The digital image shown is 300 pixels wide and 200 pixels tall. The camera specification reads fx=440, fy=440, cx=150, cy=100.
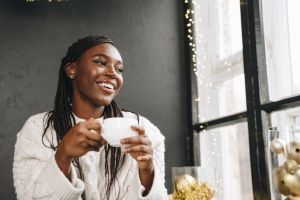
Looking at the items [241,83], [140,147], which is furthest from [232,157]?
[140,147]

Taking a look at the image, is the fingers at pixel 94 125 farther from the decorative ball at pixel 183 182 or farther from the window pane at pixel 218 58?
the window pane at pixel 218 58

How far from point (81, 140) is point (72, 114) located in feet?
1.89

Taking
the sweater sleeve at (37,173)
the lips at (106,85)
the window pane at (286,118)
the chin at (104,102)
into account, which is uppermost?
the lips at (106,85)

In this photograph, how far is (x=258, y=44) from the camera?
2166mm

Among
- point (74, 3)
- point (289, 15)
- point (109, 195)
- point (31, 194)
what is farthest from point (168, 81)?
point (31, 194)

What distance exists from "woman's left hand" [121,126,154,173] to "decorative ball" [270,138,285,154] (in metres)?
0.41

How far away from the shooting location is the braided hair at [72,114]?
1.73 meters

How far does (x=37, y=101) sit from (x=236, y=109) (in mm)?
1178

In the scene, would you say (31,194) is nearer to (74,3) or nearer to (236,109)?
(236,109)

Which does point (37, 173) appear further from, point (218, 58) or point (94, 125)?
point (218, 58)

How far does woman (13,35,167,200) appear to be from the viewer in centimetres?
136

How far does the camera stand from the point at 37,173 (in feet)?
5.02

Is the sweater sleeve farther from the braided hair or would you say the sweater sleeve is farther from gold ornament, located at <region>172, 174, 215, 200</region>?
gold ornament, located at <region>172, 174, 215, 200</region>

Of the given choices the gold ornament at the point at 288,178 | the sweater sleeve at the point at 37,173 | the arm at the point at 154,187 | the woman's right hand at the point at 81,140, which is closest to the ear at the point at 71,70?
the sweater sleeve at the point at 37,173
